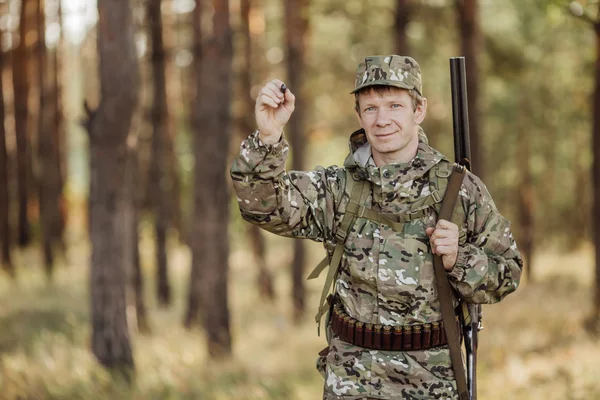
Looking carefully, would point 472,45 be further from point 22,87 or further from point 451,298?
point 22,87

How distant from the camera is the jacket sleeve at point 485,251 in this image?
3.06 metres

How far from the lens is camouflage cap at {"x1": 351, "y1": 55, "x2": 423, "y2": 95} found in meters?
3.11

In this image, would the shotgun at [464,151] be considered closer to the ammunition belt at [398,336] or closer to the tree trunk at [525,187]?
the ammunition belt at [398,336]

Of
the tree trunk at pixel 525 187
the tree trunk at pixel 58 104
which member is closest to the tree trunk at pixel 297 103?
the tree trunk at pixel 525 187

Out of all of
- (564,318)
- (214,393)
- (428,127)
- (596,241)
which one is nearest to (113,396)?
(214,393)

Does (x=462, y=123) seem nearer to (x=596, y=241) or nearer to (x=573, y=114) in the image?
(x=596, y=241)

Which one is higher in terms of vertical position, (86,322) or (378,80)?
(378,80)

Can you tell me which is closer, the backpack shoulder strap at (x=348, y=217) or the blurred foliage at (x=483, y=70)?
the backpack shoulder strap at (x=348, y=217)

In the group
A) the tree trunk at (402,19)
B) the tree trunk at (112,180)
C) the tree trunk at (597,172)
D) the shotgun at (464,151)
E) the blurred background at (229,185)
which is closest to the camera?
the shotgun at (464,151)

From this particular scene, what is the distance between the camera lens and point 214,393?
6.78 meters

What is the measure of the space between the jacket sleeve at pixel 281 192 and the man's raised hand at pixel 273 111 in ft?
0.13

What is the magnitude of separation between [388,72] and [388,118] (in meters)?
0.19

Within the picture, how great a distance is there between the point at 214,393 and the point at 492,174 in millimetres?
18467

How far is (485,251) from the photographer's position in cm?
319
